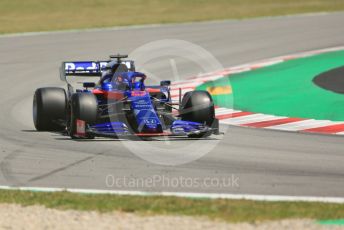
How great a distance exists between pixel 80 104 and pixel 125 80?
1321mm

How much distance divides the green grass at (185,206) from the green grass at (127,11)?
23.7 metres

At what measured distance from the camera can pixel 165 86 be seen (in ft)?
52.0

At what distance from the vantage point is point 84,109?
14.3 m

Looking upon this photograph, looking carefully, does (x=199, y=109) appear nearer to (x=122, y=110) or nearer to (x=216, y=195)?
(x=122, y=110)

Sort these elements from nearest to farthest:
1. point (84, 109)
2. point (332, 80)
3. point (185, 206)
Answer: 1. point (185, 206)
2. point (84, 109)
3. point (332, 80)

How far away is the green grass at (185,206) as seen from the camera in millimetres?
9211

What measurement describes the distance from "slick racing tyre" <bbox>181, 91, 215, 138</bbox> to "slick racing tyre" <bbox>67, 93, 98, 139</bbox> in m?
1.69

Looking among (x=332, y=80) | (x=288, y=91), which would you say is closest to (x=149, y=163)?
(x=288, y=91)

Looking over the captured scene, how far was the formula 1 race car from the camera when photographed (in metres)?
14.3

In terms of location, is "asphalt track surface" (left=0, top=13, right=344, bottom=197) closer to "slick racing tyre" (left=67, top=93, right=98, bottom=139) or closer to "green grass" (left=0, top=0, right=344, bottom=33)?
"slick racing tyre" (left=67, top=93, right=98, bottom=139)

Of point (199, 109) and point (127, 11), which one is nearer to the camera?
point (199, 109)

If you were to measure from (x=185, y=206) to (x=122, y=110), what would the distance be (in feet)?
17.5

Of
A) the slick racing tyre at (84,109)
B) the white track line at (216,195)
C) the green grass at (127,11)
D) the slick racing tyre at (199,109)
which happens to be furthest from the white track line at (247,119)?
the green grass at (127,11)

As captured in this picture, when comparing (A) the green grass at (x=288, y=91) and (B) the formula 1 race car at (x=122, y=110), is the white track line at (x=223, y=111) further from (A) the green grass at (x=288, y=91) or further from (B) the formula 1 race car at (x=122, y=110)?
(B) the formula 1 race car at (x=122, y=110)
